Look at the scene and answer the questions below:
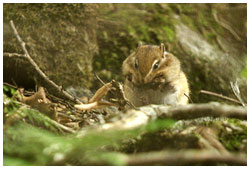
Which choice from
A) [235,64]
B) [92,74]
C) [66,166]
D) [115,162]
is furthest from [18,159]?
[235,64]

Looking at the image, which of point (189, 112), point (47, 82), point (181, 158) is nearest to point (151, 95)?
point (189, 112)

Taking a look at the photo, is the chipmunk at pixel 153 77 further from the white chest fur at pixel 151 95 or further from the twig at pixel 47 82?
the twig at pixel 47 82

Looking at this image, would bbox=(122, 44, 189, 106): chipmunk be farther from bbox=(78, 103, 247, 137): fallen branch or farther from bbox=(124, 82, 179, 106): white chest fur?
bbox=(78, 103, 247, 137): fallen branch

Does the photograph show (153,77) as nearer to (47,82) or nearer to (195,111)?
(195,111)

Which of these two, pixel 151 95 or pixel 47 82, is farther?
pixel 47 82

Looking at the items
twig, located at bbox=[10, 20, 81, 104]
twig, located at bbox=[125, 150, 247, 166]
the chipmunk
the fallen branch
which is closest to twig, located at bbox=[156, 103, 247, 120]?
the fallen branch

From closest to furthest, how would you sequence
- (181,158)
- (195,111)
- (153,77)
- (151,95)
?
(181,158) < (195,111) < (153,77) < (151,95)

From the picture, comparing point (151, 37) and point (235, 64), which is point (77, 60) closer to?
point (151, 37)

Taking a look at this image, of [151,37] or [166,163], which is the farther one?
[151,37]

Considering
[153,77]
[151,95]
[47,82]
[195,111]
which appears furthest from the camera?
[47,82]
